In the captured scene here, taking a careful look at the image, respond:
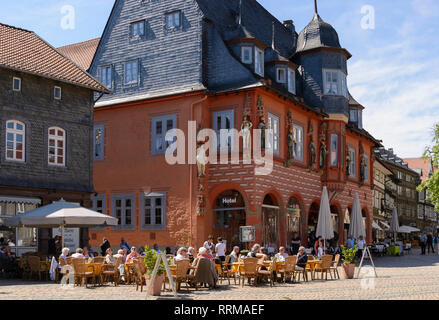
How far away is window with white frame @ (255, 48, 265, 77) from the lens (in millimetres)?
32094

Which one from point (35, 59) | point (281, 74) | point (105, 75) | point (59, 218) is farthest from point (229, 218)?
point (35, 59)

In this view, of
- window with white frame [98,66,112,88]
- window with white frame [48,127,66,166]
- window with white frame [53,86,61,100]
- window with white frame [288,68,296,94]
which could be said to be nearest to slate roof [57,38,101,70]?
window with white frame [98,66,112,88]

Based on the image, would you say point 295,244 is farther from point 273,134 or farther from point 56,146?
point 56,146

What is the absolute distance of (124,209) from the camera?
32.9 metres

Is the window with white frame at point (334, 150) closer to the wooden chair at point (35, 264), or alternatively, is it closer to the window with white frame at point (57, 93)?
the window with white frame at point (57, 93)

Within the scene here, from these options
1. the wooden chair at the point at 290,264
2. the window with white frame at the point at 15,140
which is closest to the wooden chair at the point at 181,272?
the wooden chair at the point at 290,264

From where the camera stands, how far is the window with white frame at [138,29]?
33938 mm

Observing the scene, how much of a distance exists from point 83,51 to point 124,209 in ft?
43.1

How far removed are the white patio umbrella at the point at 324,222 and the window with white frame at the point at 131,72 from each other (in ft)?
37.9

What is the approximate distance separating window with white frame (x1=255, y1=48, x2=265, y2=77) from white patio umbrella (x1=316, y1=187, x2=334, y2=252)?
7181 millimetres

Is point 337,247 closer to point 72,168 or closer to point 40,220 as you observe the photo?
point 72,168

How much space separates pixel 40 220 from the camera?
71.0 ft
